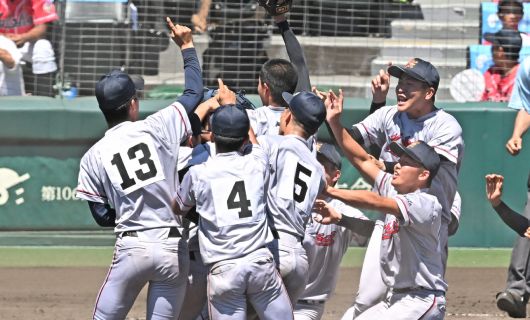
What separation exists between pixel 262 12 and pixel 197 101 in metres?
6.52

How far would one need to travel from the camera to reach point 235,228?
5.84 metres

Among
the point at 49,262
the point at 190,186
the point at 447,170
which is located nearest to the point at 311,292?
the point at 447,170

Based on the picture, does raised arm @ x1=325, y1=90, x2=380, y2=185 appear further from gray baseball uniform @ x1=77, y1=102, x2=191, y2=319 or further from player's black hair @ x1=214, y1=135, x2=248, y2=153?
gray baseball uniform @ x1=77, y1=102, x2=191, y2=319

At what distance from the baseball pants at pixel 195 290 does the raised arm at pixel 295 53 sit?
1.40 metres

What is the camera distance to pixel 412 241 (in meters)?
6.30

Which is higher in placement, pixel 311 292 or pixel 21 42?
pixel 21 42

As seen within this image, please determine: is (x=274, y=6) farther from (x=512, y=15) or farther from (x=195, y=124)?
(x=512, y=15)

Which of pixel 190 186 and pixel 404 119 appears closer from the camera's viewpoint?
pixel 190 186

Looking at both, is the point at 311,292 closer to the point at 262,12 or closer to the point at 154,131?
the point at 154,131

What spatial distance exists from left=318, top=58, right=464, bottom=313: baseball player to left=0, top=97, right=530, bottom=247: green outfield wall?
15.1ft

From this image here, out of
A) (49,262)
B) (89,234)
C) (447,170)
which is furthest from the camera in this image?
(89,234)

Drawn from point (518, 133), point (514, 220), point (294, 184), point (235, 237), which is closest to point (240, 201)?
point (235, 237)

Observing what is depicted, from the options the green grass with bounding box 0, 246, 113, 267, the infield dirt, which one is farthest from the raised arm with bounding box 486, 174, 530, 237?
the green grass with bounding box 0, 246, 113, 267

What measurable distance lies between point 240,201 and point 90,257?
220 inches
